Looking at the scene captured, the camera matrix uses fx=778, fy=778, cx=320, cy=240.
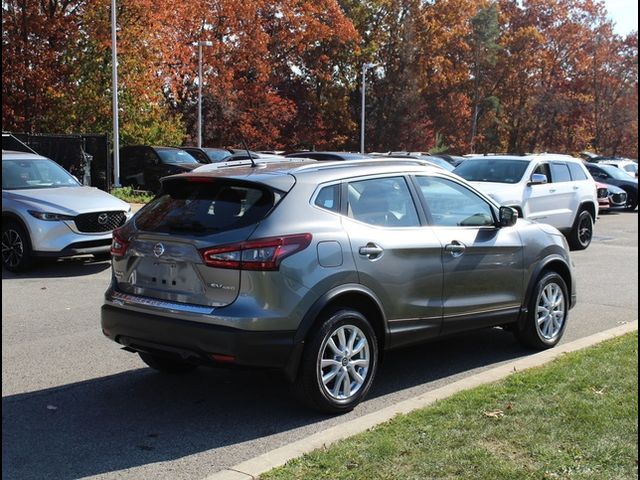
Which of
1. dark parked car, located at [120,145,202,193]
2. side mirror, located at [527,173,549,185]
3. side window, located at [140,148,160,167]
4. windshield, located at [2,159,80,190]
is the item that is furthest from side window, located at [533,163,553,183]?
side window, located at [140,148,160,167]

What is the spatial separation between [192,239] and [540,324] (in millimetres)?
3511

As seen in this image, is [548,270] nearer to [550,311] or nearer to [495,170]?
[550,311]

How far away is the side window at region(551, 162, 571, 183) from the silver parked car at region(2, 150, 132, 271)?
8.37 metres

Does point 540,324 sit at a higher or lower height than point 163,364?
higher

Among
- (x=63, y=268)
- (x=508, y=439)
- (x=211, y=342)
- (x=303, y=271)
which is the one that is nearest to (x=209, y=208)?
(x=303, y=271)

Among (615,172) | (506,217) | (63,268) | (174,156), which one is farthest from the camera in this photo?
(615,172)

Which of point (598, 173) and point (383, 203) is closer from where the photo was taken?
point (383, 203)

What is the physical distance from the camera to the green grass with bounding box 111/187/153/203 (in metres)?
22.0

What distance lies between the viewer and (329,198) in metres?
5.47

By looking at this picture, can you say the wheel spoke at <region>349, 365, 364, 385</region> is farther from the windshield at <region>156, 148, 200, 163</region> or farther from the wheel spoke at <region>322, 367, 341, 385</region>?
the windshield at <region>156, 148, 200, 163</region>

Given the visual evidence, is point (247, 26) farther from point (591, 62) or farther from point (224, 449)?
point (224, 449)


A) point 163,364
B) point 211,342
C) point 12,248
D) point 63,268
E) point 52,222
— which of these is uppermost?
point 52,222

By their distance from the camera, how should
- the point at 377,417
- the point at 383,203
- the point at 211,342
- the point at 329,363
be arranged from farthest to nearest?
the point at 383,203
the point at 329,363
the point at 377,417
the point at 211,342

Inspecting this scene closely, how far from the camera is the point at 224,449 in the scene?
470 cm
